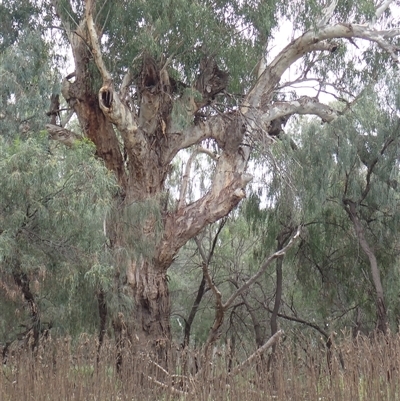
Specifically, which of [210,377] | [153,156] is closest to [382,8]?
[153,156]

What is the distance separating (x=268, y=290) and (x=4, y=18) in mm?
7665

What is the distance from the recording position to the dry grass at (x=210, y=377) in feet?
17.4

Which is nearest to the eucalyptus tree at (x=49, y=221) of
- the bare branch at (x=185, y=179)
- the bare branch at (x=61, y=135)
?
the bare branch at (x=61, y=135)

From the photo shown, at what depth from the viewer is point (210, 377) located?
17.7ft

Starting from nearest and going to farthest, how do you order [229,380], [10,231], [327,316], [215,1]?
1. [229,380]
2. [10,231]
3. [215,1]
4. [327,316]

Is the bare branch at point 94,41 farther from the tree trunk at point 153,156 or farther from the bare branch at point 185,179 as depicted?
the bare branch at point 185,179

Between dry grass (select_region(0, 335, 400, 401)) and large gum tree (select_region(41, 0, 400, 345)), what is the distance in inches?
150

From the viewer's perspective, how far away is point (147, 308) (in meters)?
10.9

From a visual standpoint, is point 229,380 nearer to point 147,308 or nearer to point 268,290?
point 147,308

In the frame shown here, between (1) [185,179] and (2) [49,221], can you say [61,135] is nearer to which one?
(1) [185,179]

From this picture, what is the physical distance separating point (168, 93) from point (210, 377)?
6.45 metres

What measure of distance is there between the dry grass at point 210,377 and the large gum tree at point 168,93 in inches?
150

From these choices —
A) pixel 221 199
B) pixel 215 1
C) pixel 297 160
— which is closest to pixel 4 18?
pixel 215 1

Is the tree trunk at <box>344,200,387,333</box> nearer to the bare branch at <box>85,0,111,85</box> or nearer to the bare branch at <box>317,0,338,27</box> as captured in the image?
the bare branch at <box>317,0,338,27</box>
